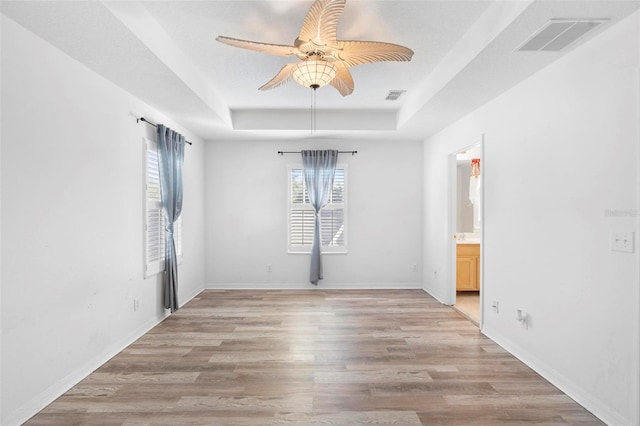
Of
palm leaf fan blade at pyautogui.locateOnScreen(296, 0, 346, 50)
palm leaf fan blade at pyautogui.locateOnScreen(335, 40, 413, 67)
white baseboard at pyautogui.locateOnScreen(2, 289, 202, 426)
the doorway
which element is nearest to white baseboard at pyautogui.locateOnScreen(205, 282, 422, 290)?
the doorway

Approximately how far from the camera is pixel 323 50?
232cm

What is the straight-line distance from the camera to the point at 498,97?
3.41 metres

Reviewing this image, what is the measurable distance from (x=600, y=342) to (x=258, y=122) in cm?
436

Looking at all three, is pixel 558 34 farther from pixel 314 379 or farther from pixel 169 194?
pixel 169 194

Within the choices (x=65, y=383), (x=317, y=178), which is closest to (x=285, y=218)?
(x=317, y=178)

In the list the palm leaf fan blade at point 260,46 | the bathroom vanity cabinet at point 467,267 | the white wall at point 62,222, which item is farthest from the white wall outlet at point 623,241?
the white wall at point 62,222

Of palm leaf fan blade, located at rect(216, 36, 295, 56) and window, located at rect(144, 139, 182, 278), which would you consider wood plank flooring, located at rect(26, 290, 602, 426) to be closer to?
window, located at rect(144, 139, 182, 278)

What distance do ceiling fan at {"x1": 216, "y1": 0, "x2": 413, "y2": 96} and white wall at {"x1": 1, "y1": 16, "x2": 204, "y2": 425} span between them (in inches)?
51.5

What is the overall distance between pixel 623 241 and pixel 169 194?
4111 mm

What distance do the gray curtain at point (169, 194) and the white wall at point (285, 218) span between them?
141cm

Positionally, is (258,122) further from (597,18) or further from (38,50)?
(597,18)

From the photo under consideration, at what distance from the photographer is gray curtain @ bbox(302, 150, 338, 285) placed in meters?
5.62

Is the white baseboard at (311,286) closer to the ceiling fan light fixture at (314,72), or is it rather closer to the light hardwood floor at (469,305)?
the light hardwood floor at (469,305)

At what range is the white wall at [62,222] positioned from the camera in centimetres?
210
